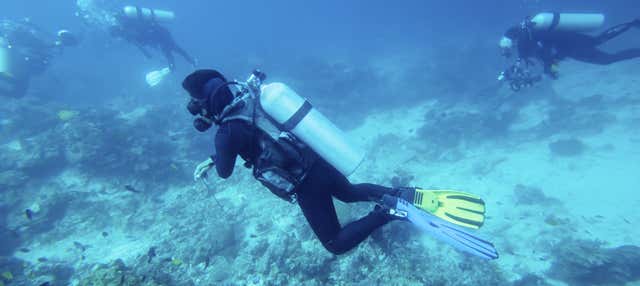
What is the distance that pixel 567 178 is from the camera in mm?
10078

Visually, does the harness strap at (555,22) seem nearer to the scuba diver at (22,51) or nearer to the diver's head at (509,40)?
the diver's head at (509,40)

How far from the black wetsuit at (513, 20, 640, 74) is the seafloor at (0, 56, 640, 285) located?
2.84 m

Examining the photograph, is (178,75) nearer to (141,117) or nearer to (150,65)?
(150,65)

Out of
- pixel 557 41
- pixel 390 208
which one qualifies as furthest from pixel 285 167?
pixel 557 41

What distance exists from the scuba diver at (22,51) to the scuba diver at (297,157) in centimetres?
2082

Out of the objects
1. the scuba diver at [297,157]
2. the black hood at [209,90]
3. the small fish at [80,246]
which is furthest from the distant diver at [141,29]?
the scuba diver at [297,157]

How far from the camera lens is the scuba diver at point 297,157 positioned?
405 centimetres

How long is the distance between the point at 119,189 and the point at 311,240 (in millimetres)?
8724

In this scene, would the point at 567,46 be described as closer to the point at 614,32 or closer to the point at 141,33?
the point at 614,32

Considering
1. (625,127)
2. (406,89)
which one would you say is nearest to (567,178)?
(625,127)

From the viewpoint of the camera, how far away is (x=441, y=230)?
5.11 meters

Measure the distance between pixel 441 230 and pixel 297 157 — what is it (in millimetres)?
2537

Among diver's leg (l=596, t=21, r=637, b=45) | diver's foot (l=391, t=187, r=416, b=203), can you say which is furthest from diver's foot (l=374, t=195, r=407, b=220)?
diver's leg (l=596, t=21, r=637, b=45)

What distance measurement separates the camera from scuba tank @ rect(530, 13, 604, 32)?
35.6 feet
